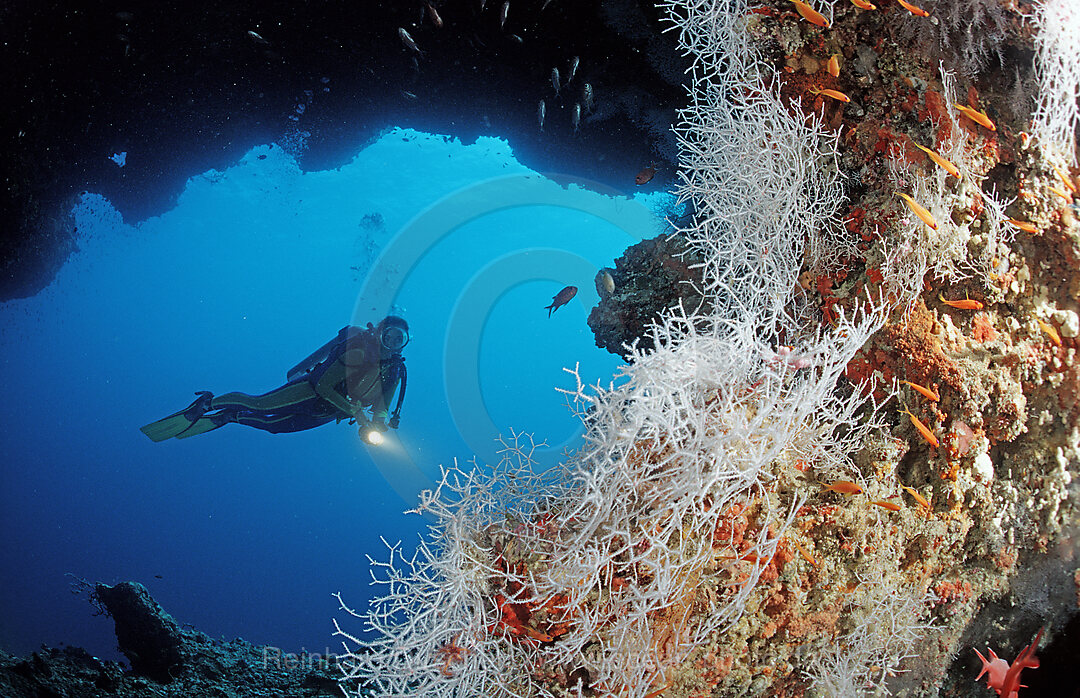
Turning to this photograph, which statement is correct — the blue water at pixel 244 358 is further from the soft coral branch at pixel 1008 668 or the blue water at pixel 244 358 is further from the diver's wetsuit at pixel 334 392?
the soft coral branch at pixel 1008 668

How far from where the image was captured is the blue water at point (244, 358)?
5996mm

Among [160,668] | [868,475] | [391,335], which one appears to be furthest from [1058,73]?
[160,668]

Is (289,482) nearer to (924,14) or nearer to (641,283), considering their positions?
(641,283)

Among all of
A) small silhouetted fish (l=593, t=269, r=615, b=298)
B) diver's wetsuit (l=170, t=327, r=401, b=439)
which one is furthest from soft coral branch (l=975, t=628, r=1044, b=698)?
diver's wetsuit (l=170, t=327, r=401, b=439)

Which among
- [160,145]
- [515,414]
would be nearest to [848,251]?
[160,145]

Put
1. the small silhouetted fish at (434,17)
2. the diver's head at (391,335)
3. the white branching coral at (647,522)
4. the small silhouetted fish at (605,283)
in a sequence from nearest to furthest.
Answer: the white branching coral at (647,522) < the small silhouetted fish at (434,17) < the small silhouetted fish at (605,283) < the diver's head at (391,335)

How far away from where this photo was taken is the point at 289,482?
15.1 meters

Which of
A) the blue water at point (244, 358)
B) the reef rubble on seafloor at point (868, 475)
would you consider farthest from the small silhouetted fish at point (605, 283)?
the reef rubble on seafloor at point (868, 475)

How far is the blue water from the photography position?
6.00 metres

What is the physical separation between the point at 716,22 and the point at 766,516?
2.61 m

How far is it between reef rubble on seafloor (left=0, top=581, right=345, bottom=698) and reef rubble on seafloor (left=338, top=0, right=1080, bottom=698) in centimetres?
419

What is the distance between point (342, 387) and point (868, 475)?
5.77 meters

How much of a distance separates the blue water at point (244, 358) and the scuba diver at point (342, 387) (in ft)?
3.48

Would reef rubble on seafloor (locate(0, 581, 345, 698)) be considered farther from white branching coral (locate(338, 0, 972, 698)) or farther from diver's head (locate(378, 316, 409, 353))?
white branching coral (locate(338, 0, 972, 698))
